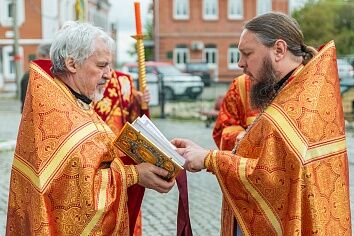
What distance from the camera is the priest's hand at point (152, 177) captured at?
115 inches

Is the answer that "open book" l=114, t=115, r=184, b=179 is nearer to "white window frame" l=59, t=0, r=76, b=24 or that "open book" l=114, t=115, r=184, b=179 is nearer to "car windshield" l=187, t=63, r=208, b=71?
"car windshield" l=187, t=63, r=208, b=71

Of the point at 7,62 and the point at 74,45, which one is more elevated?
the point at 74,45

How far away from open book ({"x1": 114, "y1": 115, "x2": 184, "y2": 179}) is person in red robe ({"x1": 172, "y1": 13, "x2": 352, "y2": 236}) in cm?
11

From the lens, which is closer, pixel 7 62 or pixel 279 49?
pixel 279 49

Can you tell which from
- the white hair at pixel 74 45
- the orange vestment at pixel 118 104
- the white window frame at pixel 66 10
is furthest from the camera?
the white window frame at pixel 66 10

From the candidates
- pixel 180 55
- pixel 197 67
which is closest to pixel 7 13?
pixel 180 55

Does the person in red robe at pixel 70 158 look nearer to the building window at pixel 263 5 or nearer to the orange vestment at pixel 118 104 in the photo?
the orange vestment at pixel 118 104

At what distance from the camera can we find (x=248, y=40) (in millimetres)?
2924

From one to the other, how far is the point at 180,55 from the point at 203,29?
2.25 m

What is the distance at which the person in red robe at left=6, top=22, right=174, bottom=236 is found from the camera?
9.15 ft

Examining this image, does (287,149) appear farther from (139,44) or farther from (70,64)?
(139,44)

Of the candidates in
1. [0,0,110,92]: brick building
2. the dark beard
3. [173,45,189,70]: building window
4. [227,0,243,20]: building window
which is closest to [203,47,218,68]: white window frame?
[173,45,189,70]: building window

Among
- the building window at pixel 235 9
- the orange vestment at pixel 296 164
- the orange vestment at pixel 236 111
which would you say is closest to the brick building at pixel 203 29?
the building window at pixel 235 9

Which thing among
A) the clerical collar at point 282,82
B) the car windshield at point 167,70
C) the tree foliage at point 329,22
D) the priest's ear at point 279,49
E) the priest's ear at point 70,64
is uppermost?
the tree foliage at point 329,22
